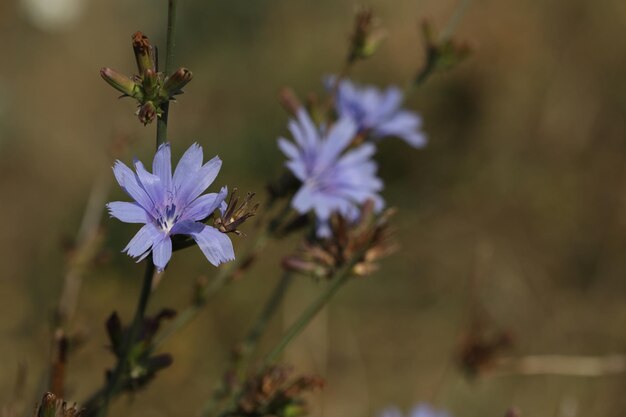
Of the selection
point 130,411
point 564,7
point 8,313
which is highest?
point 564,7

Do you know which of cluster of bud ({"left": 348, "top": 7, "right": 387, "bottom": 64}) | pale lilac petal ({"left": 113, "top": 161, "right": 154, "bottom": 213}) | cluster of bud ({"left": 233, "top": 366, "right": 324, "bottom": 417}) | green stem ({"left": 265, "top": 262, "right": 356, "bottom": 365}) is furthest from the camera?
cluster of bud ({"left": 348, "top": 7, "right": 387, "bottom": 64})

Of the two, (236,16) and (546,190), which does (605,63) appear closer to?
(546,190)

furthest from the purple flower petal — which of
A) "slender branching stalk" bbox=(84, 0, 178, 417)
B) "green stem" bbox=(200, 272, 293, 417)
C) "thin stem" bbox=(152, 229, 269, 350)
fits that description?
"slender branching stalk" bbox=(84, 0, 178, 417)

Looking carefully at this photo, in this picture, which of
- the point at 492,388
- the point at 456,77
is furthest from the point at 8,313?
the point at 456,77

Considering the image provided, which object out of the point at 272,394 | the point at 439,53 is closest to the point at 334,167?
the point at 439,53

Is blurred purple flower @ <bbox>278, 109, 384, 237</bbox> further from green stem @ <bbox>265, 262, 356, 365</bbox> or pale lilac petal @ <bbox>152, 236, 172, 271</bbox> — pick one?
pale lilac petal @ <bbox>152, 236, 172, 271</bbox>

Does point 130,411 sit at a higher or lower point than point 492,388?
lower

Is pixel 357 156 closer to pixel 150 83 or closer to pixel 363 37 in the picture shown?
pixel 363 37
